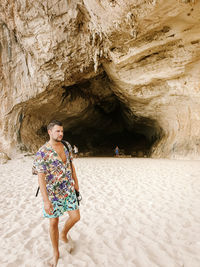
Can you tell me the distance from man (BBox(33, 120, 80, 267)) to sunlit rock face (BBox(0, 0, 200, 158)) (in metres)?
6.01

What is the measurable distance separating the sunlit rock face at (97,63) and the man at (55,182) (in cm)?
601

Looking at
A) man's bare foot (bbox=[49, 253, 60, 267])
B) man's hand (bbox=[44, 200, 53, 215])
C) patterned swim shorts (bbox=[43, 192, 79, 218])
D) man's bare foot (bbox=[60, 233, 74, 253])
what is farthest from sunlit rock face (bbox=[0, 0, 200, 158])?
man's bare foot (bbox=[49, 253, 60, 267])

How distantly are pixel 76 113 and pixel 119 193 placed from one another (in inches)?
432

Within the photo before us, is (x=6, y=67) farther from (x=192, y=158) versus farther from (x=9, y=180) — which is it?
(x=192, y=158)

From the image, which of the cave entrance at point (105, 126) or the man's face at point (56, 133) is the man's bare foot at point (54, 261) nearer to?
the man's face at point (56, 133)

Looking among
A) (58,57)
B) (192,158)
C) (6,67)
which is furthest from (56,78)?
(192,158)

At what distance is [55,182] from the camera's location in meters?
2.07

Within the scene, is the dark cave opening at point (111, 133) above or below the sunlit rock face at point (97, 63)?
below

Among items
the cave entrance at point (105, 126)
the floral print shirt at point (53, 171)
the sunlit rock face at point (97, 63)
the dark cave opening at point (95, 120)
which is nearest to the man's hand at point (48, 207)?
the floral print shirt at point (53, 171)

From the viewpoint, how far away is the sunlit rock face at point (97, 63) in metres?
6.84

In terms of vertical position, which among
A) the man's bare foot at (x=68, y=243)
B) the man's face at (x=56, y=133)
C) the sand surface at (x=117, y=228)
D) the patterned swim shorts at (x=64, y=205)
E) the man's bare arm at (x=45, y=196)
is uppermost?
the man's face at (x=56, y=133)

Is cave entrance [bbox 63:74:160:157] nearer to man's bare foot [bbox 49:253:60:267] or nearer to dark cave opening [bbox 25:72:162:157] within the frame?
dark cave opening [bbox 25:72:162:157]

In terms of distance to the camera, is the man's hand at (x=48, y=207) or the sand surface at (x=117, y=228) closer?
the man's hand at (x=48, y=207)

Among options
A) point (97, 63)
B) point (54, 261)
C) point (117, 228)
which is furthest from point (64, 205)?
point (97, 63)
